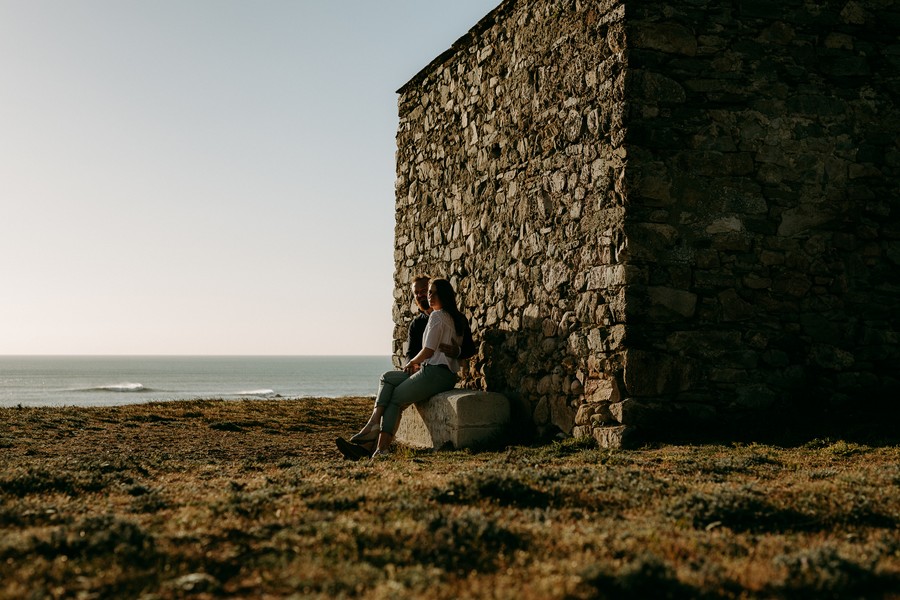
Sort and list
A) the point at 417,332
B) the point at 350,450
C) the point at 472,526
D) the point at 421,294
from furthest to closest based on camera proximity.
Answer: the point at 421,294, the point at 417,332, the point at 350,450, the point at 472,526

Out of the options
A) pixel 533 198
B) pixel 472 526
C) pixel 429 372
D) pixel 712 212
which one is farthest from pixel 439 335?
pixel 472 526

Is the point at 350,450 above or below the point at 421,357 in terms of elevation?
below

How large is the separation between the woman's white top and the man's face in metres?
0.80

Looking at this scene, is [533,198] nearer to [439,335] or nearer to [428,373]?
[439,335]

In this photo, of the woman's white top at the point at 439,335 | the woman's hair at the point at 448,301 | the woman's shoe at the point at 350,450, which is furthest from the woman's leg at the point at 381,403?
the woman's hair at the point at 448,301

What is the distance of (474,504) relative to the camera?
4840 millimetres

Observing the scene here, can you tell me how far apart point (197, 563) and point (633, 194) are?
5.30 metres

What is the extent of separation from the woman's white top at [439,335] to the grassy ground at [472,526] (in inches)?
71.7

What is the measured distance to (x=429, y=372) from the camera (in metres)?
8.85

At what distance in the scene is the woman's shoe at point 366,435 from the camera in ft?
28.3

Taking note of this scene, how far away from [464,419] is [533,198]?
2505mm

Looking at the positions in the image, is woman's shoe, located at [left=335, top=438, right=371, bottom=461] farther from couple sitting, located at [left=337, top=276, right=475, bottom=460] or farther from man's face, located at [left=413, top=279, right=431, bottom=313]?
man's face, located at [left=413, top=279, right=431, bottom=313]

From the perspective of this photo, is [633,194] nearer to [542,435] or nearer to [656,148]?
[656,148]

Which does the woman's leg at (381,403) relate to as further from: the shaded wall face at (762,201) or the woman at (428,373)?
the shaded wall face at (762,201)
